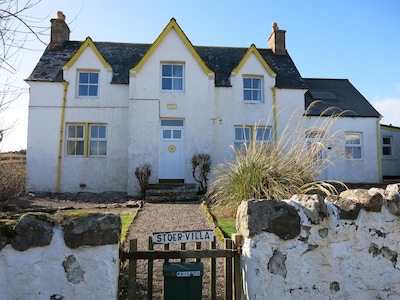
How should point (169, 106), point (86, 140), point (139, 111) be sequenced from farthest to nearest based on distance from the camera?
point (86, 140), point (169, 106), point (139, 111)

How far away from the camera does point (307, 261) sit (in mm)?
3334

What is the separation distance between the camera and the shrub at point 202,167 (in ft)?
41.2

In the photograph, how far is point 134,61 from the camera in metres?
15.3

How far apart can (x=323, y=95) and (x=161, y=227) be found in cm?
1334

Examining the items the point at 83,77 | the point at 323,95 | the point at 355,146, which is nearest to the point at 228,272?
the point at 83,77

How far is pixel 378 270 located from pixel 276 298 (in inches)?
47.6

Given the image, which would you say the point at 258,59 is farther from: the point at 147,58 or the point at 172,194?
the point at 172,194

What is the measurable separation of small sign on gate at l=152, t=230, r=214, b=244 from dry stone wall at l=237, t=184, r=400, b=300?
392 mm

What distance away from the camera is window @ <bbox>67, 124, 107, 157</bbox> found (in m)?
14.0

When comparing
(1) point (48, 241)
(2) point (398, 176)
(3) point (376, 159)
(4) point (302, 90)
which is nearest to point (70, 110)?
(4) point (302, 90)

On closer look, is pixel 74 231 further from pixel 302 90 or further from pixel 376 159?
pixel 376 159

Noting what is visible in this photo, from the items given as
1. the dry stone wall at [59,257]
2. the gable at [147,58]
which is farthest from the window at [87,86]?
the dry stone wall at [59,257]

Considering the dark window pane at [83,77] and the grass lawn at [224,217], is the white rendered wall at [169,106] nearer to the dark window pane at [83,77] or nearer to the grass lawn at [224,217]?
the dark window pane at [83,77]

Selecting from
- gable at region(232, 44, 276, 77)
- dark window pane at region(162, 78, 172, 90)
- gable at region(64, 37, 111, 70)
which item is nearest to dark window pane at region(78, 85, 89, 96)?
gable at region(64, 37, 111, 70)
